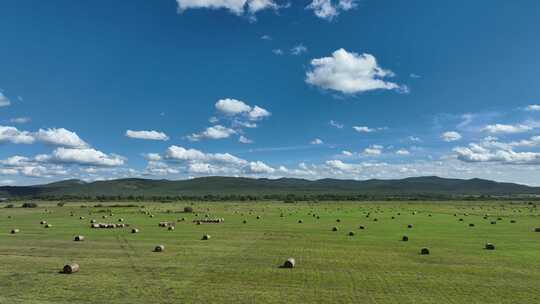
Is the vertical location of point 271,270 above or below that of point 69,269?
below

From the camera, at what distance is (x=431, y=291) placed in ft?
61.0

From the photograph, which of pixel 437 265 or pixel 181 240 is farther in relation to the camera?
pixel 181 240

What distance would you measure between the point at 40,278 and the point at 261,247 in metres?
15.3

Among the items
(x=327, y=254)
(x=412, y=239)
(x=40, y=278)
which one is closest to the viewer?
(x=40, y=278)

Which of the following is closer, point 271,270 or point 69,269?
point 69,269

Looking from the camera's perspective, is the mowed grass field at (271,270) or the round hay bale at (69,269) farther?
the round hay bale at (69,269)

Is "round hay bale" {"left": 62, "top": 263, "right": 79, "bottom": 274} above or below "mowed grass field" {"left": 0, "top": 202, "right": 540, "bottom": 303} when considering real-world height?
above

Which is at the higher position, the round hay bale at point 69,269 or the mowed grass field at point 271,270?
the round hay bale at point 69,269

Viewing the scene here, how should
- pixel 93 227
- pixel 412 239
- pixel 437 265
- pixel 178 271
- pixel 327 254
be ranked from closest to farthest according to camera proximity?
1. pixel 178 271
2. pixel 437 265
3. pixel 327 254
4. pixel 412 239
5. pixel 93 227

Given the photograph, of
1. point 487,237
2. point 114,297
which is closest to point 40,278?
point 114,297

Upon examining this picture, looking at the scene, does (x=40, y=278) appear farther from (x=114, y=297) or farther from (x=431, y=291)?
(x=431, y=291)

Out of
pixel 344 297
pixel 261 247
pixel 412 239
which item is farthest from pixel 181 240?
pixel 344 297

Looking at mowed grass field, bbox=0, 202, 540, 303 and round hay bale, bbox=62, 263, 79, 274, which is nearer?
mowed grass field, bbox=0, 202, 540, 303

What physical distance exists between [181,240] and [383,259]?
1761 centimetres
